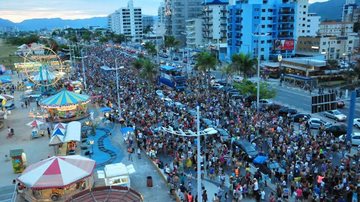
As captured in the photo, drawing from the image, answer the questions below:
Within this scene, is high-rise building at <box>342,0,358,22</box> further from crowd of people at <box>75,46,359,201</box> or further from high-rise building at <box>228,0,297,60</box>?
crowd of people at <box>75,46,359,201</box>

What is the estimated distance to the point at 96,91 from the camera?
50.6m

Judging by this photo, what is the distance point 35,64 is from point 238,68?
3633cm

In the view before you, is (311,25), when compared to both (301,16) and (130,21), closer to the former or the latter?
(301,16)

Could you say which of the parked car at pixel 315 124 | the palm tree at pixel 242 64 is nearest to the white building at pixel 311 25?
the palm tree at pixel 242 64

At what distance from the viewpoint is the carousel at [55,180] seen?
742 inches

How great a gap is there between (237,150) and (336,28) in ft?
360

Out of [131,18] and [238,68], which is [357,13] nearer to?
[131,18]

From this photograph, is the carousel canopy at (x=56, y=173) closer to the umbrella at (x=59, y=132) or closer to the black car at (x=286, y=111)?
the umbrella at (x=59, y=132)

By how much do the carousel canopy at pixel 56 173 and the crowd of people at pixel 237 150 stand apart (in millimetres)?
5386

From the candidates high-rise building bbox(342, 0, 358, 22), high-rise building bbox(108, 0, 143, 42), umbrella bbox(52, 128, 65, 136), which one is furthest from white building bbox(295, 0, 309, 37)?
high-rise building bbox(108, 0, 143, 42)

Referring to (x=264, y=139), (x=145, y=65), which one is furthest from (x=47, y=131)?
(x=145, y=65)

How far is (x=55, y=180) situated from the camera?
19000 mm

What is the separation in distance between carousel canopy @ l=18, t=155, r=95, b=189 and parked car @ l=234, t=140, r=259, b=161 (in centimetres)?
1044

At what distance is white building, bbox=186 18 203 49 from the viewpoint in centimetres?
11075
